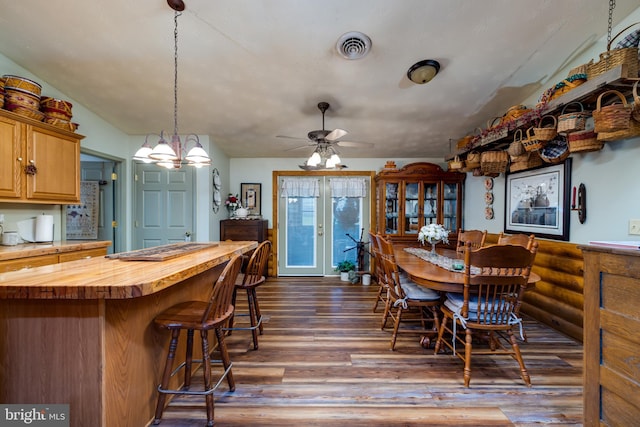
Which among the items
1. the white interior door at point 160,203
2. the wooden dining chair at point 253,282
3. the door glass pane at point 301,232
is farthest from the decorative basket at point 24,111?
the door glass pane at point 301,232

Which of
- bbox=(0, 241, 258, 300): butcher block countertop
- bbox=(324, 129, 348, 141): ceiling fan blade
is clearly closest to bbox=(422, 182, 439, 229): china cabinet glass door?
bbox=(324, 129, 348, 141): ceiling fan blade

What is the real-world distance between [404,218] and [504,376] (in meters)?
2.80

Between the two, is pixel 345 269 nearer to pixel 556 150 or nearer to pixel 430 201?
pixel 430 201

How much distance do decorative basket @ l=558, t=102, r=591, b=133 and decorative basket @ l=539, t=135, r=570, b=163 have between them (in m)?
0.43

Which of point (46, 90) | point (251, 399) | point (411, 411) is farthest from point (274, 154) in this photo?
point (411, 411)

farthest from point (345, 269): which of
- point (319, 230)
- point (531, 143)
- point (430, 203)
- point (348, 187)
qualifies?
point (531, 143)

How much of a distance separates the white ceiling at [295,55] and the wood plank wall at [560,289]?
180 centimetres

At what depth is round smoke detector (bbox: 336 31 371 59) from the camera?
2.21 meters

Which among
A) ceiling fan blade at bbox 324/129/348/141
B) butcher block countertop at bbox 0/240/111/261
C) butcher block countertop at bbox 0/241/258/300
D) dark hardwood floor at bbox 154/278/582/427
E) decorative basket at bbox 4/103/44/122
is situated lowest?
dark hardwood floor at bbox 154/278/582/427

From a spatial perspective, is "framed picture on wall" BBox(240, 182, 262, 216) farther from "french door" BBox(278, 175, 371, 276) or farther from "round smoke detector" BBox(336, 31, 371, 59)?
"round smoke detector" BBox(336, 31, 371, 59)

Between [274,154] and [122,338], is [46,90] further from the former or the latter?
[122,338]

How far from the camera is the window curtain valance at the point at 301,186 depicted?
16.3 feet

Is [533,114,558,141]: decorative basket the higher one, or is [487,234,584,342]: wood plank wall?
[533,114,558,141]: decorative basket

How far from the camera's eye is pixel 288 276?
5.01 metres
